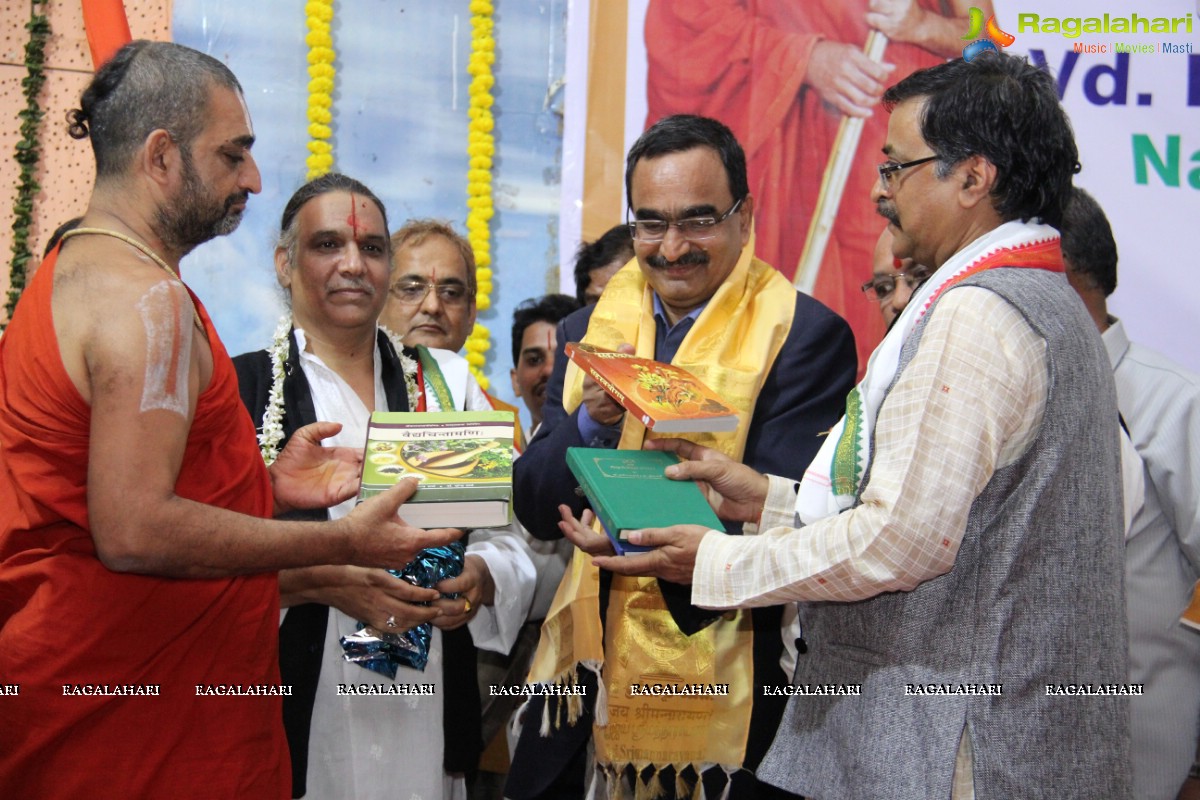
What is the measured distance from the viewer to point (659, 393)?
7.31 feet

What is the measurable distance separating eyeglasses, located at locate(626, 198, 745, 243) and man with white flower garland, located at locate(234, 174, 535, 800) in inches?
29.8

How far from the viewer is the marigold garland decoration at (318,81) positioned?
4.42 m

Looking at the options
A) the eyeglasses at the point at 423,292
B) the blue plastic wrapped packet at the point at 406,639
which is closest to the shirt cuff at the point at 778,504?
the blue plastic wrapped packet at the point at 406,639

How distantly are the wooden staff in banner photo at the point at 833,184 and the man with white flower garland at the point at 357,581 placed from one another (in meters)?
1.93

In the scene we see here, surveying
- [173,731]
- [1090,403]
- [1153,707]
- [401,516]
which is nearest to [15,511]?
[173,731]

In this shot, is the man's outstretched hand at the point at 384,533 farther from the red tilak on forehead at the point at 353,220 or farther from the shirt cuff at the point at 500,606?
the red tilak on forehead at the point at 353,220

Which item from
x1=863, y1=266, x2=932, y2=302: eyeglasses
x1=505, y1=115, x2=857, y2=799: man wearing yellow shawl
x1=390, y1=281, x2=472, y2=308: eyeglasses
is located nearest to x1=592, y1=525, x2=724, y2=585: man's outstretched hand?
x1=505, y1=115, x2=857, y2=799: man wearing yellow shawl

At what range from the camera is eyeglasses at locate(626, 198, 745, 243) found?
8.78 ft

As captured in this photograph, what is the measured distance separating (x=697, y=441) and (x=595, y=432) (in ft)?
0.91

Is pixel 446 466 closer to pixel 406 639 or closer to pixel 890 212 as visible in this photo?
pixel 406 639

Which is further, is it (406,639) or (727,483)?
(406,639)

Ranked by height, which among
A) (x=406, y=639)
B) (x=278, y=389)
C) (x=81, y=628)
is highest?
(x=278, y=389)

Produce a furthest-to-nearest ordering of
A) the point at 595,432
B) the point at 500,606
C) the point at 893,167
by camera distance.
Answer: the point at 500,606 → the point at 595,432 → the point at 893,167

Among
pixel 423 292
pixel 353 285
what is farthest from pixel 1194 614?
pixel 423 292
